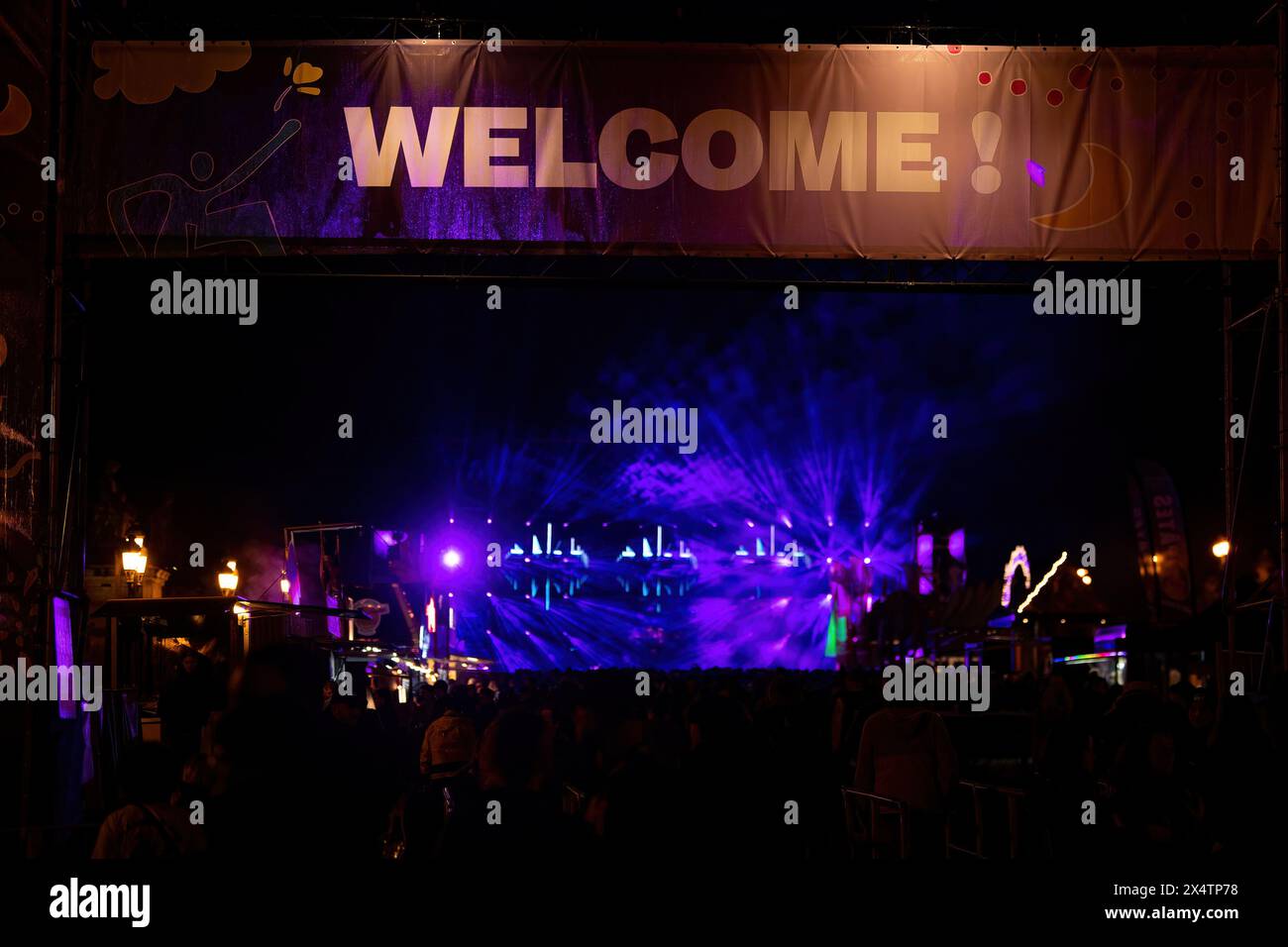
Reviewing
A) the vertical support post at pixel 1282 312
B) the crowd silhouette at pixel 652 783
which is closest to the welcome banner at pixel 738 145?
the vertical support post at pixel 1282 312

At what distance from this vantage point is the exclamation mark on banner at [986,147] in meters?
11.7

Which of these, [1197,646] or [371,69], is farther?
[1197,646]

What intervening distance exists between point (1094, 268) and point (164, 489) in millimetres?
31170

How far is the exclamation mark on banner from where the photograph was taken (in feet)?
38.5

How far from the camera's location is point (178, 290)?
38.2 feet

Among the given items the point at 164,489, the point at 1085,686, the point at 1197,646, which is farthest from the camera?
the point at 164,489

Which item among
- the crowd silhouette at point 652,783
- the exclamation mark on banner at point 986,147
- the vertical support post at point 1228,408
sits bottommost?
the crowd silhouette at point 652,783

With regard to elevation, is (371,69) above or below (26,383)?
above

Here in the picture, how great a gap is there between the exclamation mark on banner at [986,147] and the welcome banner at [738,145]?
0.02 meters

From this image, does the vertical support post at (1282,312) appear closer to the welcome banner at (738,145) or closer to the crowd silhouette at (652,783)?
the welcome banner at (738,145)

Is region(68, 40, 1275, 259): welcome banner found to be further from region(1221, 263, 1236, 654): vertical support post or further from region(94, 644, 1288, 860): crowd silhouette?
region(94, 644, 1288, 860): crowd silhouette

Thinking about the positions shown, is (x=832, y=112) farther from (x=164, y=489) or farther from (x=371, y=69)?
(x=164, y=489)

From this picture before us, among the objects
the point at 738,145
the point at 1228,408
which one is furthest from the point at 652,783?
the point at 1228,408
